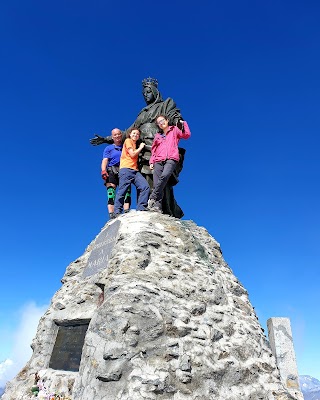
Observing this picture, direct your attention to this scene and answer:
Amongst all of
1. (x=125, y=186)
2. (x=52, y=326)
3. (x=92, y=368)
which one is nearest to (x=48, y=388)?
(x=52, y=326)

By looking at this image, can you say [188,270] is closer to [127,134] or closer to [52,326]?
[52,326]

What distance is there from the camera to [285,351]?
9703 mm

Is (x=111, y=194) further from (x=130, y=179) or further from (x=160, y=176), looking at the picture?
(x=160, y=176)

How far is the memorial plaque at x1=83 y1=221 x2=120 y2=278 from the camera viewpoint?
7.34 meters

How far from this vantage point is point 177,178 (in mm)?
9516

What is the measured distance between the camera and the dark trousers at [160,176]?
27.3ft

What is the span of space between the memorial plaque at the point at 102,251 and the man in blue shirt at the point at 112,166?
1519 mm

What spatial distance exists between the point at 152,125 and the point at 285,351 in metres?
7.88

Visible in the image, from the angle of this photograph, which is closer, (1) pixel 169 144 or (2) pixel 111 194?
(1) pixel 169 144

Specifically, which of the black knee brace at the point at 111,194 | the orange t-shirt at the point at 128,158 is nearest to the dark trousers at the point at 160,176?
the orange t-shirt at the point at 128,158

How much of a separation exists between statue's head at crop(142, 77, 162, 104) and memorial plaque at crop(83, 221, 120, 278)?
542 cm

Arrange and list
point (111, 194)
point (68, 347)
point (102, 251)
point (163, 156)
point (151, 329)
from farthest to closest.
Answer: point (111, 194) < point (163, 156) < point (102, 251) < point (68, 347) < point (151, 329)

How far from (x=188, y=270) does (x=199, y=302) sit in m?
0.73

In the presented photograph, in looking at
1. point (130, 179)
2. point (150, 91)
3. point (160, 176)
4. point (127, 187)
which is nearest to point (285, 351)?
point (160, 176)
